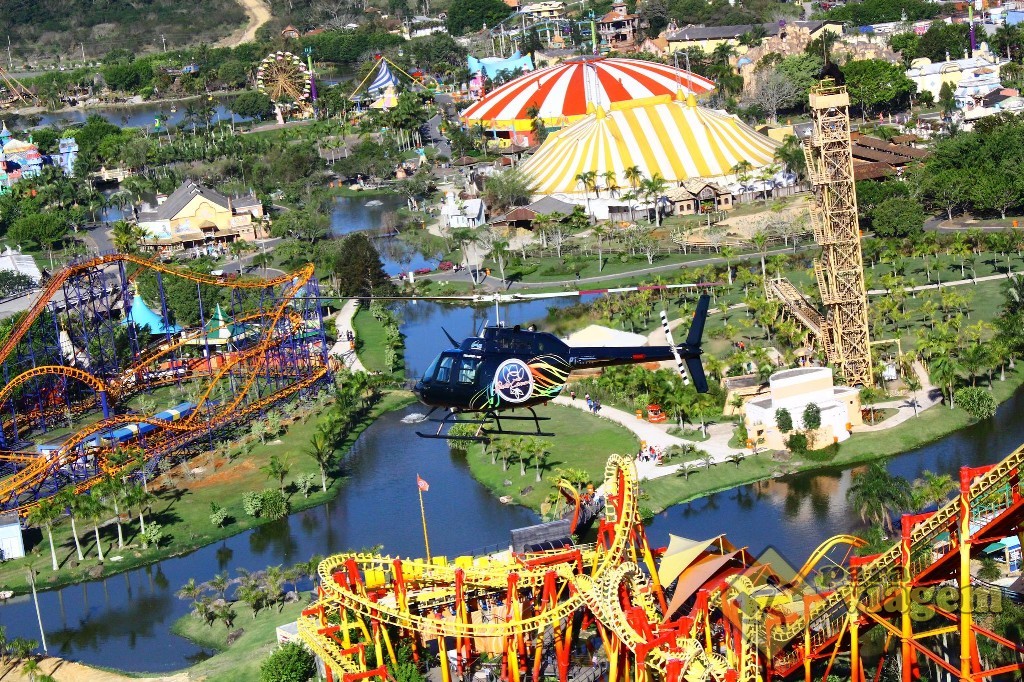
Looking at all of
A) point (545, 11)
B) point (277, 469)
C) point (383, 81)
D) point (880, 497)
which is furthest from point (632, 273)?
point (545, 11)

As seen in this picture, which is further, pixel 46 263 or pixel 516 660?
pixel 46 263

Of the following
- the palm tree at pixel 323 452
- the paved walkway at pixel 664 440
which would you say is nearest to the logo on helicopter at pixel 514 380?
the paved walkway at pixel 664 440

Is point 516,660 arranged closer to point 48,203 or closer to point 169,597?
point 169,597

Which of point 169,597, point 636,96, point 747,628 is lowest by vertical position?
point 169,597

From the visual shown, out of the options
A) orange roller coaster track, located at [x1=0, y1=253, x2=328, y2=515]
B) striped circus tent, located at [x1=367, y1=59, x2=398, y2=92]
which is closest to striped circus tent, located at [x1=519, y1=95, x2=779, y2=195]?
orange roller coaster track, located at [x1=0, y1=253, x2=328, y2=515]

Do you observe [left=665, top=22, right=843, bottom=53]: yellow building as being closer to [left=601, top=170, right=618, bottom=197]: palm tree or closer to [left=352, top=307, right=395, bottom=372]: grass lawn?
[left=601, top=170, right=618, bottom=197]: palm tree

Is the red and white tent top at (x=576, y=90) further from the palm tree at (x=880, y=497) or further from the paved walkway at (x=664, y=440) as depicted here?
the palm tree at (x=880, y=497)

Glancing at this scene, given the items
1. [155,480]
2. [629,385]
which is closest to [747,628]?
[629,385]
